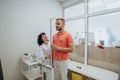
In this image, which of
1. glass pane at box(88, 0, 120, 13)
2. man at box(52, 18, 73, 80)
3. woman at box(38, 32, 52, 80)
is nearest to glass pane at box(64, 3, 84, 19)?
glass pane at box(88, 0, 120, 13)

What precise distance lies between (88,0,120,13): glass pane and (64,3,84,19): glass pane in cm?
31

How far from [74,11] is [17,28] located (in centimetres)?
176

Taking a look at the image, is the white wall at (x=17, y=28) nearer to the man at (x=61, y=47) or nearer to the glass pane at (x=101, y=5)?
the glass pane at (x=101, y=5)

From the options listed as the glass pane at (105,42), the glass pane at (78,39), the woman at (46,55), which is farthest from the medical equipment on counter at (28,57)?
the glass pane at (105,42)

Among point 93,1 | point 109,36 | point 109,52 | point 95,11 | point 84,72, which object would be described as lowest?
point 84,72

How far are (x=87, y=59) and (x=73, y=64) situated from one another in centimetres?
41

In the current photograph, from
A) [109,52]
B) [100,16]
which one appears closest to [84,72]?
[109,52]

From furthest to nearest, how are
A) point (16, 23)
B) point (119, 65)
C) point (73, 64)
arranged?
point (73, 64)
point (16, 23)
point (119, 65)

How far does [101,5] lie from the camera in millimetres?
3035

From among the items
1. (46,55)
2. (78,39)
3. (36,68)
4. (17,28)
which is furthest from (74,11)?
(36,68)

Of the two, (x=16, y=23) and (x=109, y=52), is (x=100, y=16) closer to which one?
(x=109, y=52)

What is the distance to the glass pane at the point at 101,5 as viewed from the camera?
2.75 m

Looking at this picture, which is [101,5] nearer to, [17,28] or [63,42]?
[63,42]

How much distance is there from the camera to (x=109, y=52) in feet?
9.19
